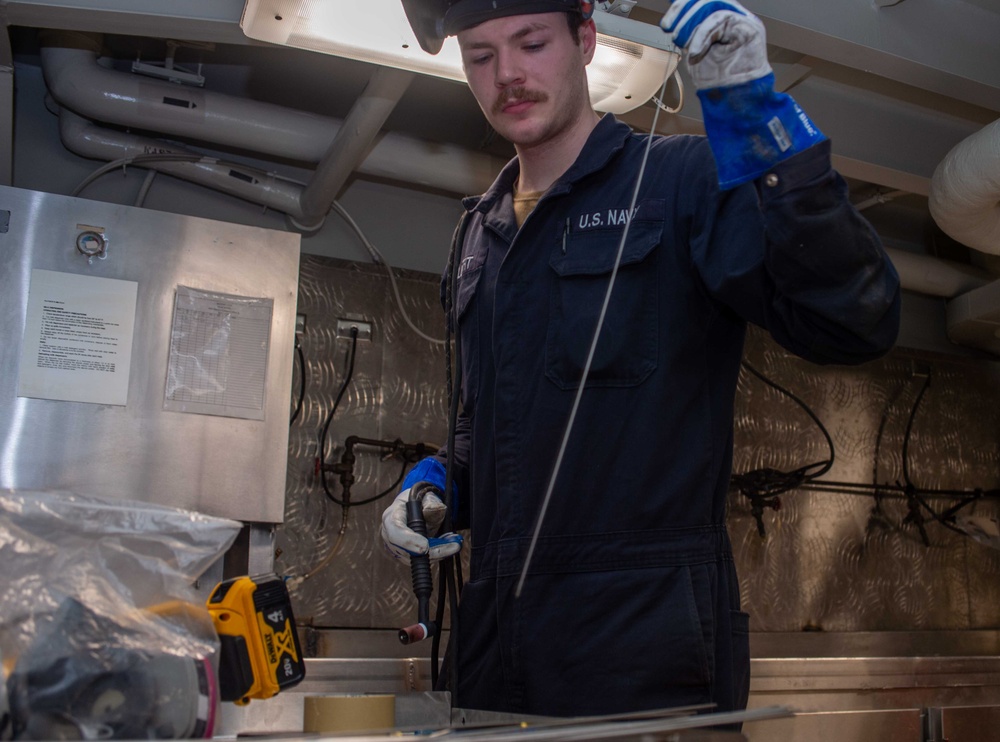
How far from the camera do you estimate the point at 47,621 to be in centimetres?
69

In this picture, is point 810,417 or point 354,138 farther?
point 810,417

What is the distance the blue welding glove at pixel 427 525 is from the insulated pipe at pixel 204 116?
70.5 inches

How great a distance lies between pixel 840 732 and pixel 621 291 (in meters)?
2.14

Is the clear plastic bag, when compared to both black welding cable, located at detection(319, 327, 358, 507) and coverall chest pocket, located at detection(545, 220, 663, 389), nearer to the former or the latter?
coverall chest pocket, located at detection(545, 220, 663, 389)

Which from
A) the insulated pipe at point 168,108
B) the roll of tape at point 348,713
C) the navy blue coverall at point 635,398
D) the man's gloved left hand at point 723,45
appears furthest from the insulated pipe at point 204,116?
the roll of tape at point 348,713

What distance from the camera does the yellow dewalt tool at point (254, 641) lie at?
799 millimetres

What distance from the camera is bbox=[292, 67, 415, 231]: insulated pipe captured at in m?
2.65

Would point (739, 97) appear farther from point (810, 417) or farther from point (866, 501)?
point (866, 501)

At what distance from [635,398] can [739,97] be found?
→ 43 cm

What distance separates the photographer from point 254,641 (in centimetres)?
81


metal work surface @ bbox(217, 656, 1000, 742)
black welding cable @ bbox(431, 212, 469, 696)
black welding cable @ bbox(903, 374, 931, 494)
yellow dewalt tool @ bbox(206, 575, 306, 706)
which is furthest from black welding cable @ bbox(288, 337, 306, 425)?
black welding cable @ bbox(903, 374, 931, 494)

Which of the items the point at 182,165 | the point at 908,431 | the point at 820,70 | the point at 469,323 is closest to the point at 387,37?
the point at 469,323

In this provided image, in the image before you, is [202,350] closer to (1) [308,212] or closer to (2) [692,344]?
(1) [308,212]

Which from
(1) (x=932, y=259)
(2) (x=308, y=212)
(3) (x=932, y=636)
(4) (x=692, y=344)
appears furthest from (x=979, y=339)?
(4) (x=692, y=344)
